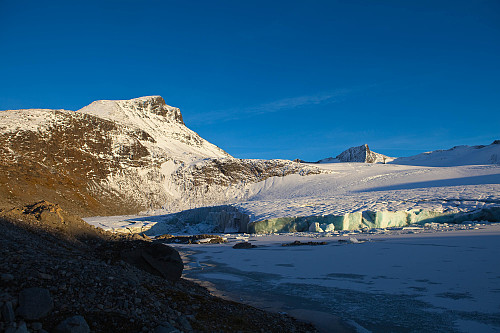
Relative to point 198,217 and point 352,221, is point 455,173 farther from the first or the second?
point 198,217

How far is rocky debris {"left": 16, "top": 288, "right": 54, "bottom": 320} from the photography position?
3032mm

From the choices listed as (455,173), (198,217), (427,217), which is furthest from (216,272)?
(455,173)

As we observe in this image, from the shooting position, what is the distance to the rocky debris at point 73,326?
9.71ft

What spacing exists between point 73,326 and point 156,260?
4563 millimetres

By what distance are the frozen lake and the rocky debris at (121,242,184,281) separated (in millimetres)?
Result: 1082

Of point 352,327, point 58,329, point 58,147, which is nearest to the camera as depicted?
point 58,329

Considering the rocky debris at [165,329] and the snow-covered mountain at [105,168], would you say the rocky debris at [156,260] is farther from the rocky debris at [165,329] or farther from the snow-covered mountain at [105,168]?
the snow-covered mountain at [105,168]

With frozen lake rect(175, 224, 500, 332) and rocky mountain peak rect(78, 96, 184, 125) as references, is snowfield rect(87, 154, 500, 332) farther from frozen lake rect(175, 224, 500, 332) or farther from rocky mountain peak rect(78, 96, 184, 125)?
rocky mountain peak rect(78, 96, 184, 125)

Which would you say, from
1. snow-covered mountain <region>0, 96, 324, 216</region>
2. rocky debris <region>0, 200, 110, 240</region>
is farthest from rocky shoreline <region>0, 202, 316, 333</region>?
snow-covered mountain <region>0, 96, 324, 216</region>

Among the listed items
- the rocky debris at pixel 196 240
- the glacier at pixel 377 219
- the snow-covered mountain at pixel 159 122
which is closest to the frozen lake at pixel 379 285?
the rocky debris at pixel 196 240

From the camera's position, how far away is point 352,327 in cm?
484

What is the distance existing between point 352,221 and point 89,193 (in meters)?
39.5

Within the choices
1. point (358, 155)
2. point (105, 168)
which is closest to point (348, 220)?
point (105, 168)

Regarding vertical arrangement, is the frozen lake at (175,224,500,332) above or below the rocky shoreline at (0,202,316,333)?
below
